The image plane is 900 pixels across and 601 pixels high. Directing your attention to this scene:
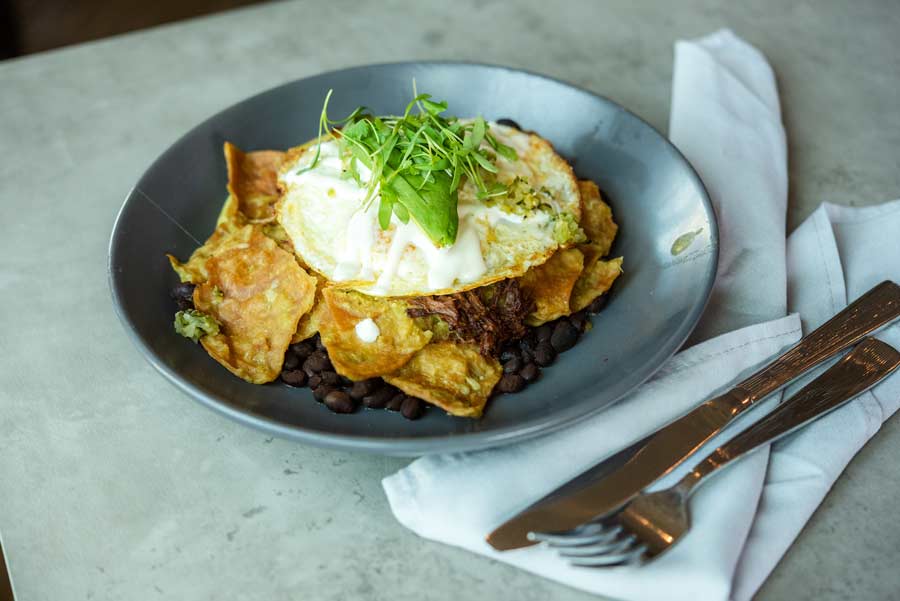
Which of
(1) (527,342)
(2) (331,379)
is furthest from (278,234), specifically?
(1) (527,342)

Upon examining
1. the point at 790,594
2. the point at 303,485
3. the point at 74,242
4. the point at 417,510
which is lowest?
the point at 74,242

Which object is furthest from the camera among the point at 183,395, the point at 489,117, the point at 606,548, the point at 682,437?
the point at 489,117

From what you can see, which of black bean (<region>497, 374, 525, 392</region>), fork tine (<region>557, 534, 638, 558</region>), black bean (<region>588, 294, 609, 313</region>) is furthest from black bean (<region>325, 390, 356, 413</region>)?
black bean (<region>588, 294, 609, 313</region>)

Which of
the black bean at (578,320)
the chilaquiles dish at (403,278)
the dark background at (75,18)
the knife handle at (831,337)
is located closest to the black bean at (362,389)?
the chilaquiles dish at (403,278)

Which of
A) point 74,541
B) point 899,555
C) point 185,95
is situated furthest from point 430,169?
point 185,95

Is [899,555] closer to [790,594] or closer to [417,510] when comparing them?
[790,594]

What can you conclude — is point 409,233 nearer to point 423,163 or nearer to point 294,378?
point 423,163
